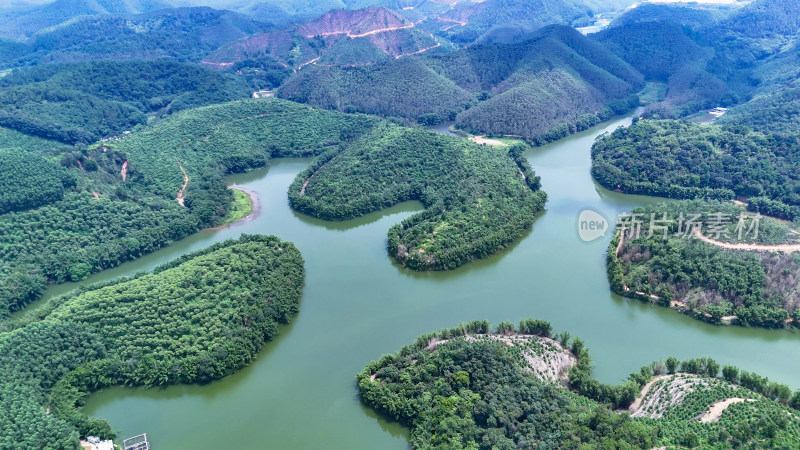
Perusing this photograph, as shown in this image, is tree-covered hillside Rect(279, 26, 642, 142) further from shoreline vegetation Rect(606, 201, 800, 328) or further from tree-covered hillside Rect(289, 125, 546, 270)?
shoreline vegetation Rect(606, 201, 800, 328)

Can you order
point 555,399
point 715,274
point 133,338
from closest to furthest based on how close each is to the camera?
point 555,399 < point 133,338 < point 715,274

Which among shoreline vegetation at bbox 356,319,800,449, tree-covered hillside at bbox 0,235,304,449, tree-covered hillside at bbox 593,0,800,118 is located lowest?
tree-covered hillside at bbox 593,0,800,118

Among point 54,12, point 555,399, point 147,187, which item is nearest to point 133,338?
point 147,187

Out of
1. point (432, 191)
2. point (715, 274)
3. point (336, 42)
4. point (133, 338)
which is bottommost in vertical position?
point (432, 191)

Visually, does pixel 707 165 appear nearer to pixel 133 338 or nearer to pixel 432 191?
pixel 432 191

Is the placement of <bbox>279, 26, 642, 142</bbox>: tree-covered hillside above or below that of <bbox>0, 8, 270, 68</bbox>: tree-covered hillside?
below

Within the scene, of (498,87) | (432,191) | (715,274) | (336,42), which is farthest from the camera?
(336,42)

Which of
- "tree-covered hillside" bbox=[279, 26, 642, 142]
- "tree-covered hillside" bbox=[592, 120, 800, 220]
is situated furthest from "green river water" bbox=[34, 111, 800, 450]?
"tree-covered hillside" bbox=[279, 26, 642, 142]

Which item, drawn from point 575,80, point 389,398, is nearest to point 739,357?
point 389,398
